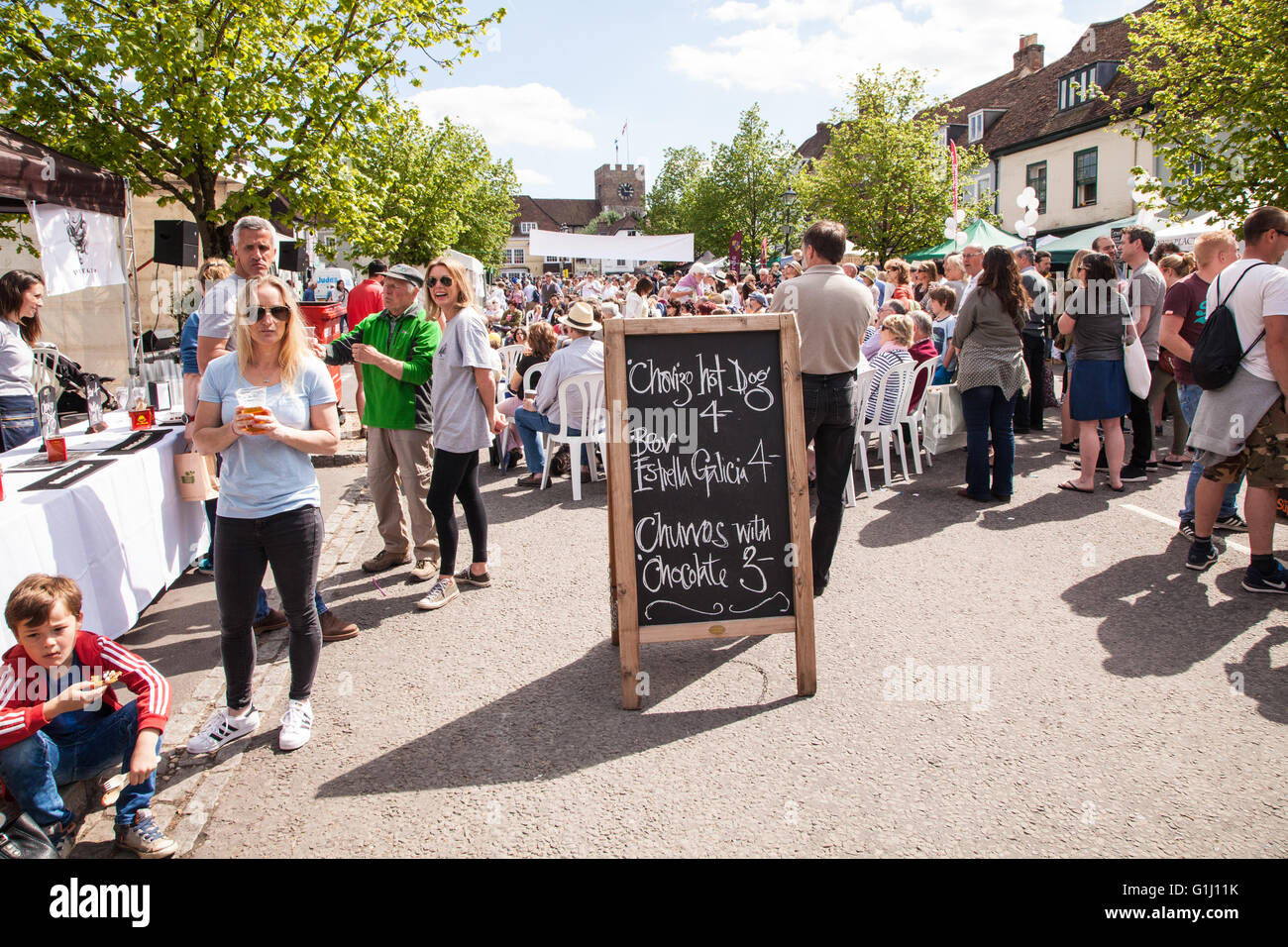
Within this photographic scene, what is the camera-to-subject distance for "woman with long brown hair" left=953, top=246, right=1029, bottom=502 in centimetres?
685

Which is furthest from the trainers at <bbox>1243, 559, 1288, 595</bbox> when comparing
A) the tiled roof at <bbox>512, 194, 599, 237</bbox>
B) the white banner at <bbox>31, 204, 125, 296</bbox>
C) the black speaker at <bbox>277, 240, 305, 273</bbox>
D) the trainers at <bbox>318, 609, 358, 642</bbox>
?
the tiled roof at <bbox>512, 194, 599, 237</bbox>

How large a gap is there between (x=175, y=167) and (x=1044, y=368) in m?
10.9

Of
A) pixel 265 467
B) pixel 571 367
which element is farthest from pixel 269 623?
pixel 571 367

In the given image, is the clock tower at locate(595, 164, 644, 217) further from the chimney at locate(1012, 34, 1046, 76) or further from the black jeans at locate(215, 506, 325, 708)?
the black jeans at locate(215, 506, 325, 708)

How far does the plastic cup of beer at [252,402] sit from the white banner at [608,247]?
958 inches

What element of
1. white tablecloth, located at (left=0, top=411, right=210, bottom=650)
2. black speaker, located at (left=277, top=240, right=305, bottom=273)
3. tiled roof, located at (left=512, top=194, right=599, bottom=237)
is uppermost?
tiled roof, located at (left=512, top=194, right=599, bottom=237)

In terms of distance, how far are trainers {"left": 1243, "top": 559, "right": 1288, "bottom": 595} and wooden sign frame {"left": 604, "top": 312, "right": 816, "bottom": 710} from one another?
9.37 feet

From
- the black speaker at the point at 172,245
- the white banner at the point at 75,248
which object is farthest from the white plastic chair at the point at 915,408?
the white banner at the point at 75,248

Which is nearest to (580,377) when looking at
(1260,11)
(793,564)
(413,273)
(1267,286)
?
(413,273)

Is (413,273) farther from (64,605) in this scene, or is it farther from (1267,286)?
(1267,286)

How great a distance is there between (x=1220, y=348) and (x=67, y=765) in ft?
18.9

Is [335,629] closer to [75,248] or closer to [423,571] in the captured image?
[423,571]

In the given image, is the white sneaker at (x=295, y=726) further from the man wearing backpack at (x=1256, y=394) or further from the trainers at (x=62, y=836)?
the man wearing backpack at (x=1256, y=394)

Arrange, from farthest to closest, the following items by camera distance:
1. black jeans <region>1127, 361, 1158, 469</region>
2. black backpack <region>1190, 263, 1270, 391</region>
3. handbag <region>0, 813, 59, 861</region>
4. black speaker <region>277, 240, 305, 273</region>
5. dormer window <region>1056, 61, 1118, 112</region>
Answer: dormer window <region>1056, 61, 1118, 112</region> → black speaker <region>277, 240, 305, 273</region> → black jeans <region>1127, 361, 1158, 469</region> → black backpack <region>1190, 263, 1270, 391</region> → handbag <region>0, 813, 59, 861</region>
